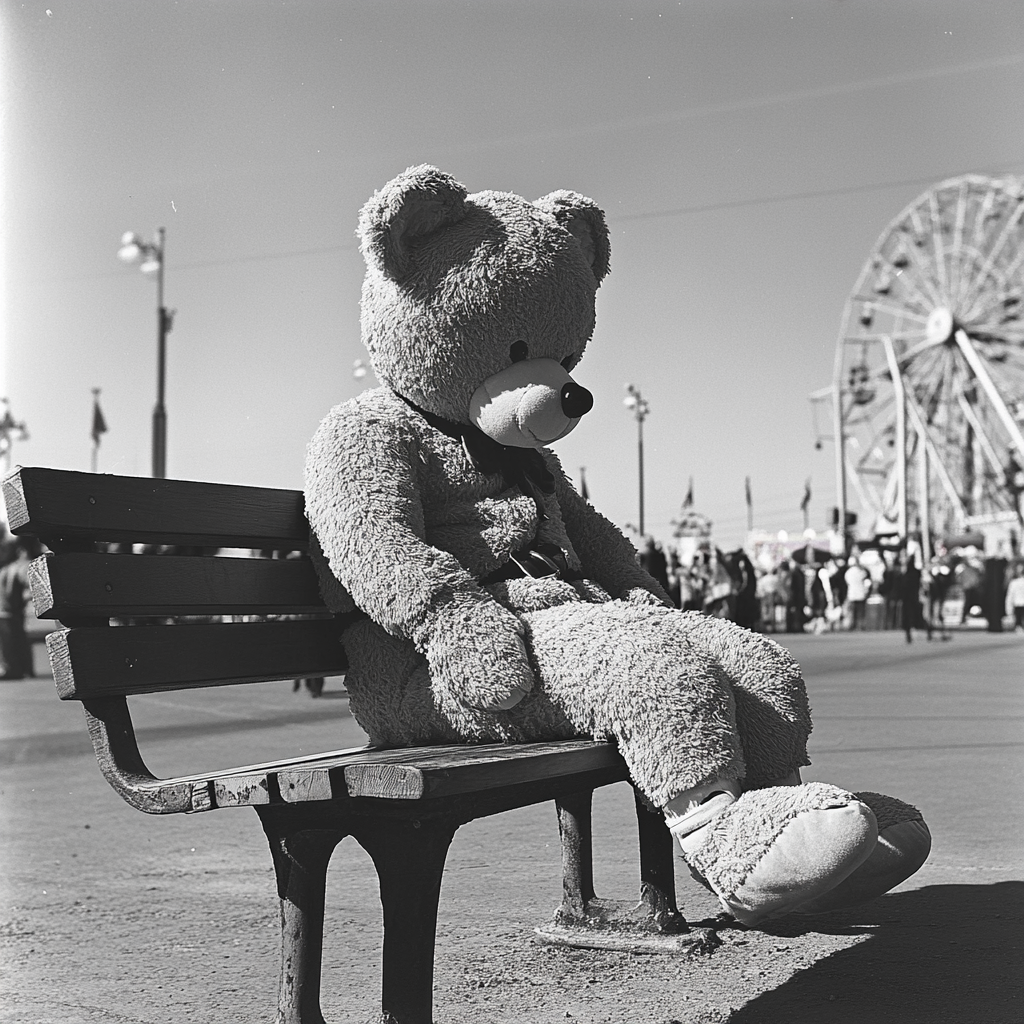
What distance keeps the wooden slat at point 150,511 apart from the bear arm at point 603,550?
26.1 inches

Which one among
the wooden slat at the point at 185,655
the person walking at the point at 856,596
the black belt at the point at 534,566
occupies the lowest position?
the person walking at the point at 856,596

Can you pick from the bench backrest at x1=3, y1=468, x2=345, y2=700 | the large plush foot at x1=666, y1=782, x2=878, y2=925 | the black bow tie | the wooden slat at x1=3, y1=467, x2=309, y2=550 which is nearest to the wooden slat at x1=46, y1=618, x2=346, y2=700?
the bench backrest at x1=3, y1=468, x2=345, y2=700

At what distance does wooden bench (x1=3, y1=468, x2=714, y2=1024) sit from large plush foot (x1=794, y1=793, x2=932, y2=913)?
0.41 meters

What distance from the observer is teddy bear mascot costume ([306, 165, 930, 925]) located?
2.13 m

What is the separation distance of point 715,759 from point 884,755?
3919mm

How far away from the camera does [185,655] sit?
2.32 meters

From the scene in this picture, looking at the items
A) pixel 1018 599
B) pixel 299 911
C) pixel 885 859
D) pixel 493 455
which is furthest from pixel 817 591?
pixel 299 911

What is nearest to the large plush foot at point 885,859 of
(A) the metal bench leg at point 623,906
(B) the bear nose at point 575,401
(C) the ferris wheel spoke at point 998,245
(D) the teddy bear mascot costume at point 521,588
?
(D) the teddy bear mascot costume at point 521,588

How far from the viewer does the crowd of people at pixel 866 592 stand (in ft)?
65.6

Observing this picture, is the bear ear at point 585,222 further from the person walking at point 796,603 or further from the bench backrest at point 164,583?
the person walking at point 796,603

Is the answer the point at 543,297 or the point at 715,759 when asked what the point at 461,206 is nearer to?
the point at 543,297

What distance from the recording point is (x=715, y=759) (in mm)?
2143

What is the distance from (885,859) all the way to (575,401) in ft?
3.27

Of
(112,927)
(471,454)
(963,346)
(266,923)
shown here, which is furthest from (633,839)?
(963,346)
